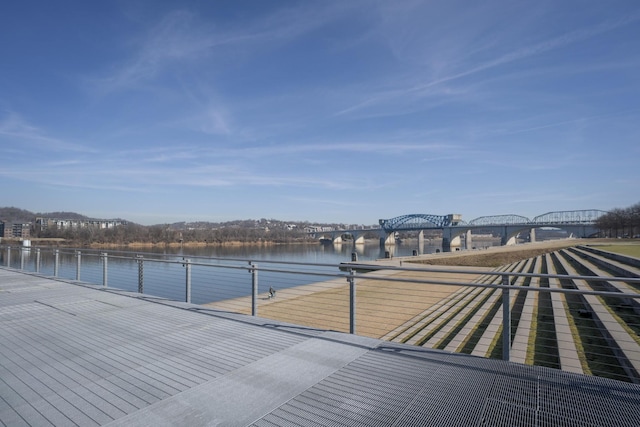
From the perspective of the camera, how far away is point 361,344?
12.8 ft

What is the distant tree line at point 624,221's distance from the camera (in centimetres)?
4762

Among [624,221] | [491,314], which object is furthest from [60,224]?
[624,221]

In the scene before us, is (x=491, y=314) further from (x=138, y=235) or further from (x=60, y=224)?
(x=60, y=224)

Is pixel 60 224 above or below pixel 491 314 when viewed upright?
above

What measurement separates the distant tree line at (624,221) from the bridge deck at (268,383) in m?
57.6

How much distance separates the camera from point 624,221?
49.9 metres

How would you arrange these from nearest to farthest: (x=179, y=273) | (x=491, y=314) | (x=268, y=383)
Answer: (x=268, y=383), (x=491, y=314), (x=179, y=273)

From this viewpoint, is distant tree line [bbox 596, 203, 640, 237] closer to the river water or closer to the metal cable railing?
the metal cable railing

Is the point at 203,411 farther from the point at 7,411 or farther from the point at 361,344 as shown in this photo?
the point at 361,344

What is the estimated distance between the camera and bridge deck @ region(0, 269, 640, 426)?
7.76 feet

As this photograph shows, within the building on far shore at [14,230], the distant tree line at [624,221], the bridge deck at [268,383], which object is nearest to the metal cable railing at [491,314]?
the bridge deck at [268,383]

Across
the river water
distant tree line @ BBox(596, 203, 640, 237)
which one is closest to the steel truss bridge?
distant tree line @ BBox(596, 203, 640, 237)

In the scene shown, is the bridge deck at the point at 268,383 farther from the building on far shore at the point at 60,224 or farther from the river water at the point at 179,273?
the building on far shore at the point at 60,224

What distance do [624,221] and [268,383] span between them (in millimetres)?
63303
